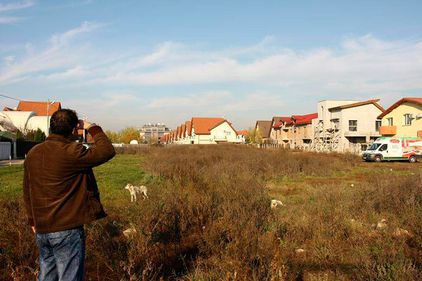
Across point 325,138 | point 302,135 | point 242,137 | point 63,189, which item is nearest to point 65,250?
point 63,189

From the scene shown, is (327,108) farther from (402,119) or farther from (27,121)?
(27,121)

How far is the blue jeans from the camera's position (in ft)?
8.80

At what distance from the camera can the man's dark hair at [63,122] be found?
2.73 m

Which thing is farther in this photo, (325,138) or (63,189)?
(325,138)

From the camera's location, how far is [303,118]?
5825 centimetres

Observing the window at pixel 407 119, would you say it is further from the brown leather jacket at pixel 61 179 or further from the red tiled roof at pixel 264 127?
the red tiled roof at pixel 264 127

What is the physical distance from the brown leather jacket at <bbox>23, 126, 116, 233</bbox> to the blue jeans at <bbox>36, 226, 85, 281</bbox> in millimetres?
62

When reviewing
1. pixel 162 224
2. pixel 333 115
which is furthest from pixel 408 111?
pixel 162 224

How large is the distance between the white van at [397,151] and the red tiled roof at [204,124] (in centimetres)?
4649

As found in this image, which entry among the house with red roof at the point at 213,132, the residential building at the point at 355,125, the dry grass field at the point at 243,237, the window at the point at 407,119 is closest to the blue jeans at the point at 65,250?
the dry grass field at the point at 243,237

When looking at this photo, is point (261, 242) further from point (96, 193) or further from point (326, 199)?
point (326, 199)

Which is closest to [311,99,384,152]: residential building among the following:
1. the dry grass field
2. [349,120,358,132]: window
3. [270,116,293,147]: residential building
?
[349,120,358,132]: window

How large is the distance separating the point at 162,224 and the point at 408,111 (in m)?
37.1

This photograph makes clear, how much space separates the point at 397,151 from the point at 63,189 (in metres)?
31.0
